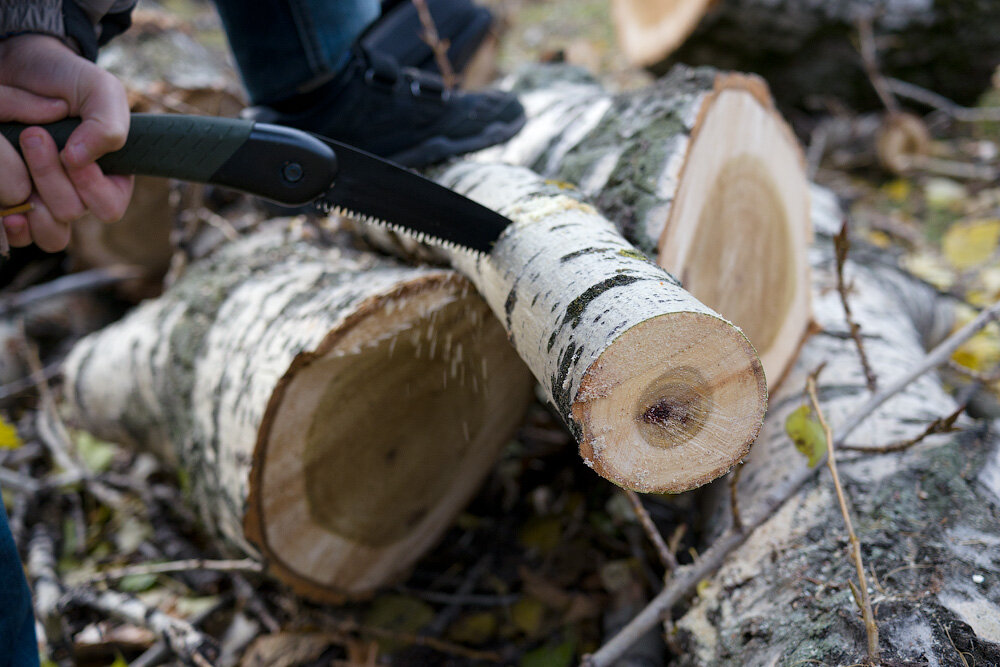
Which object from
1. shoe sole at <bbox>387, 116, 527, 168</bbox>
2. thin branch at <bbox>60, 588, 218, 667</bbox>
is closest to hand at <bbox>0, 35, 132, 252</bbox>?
shoe sole at <bbox>387, 116, 527, 168</bbox>

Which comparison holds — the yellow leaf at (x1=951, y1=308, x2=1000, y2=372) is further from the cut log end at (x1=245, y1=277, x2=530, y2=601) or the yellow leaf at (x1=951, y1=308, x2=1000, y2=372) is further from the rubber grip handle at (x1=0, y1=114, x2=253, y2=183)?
the rubber grip handle at (x1=0, y1=114, x2=253, y2=183)

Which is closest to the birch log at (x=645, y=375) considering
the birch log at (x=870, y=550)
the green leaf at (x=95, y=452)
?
the birch log at (x=870, y=550)

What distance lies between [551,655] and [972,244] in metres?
2.22

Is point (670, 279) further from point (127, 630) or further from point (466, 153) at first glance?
point (127, 630)

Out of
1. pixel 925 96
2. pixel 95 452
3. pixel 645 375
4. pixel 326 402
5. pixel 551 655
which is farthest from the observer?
pixel 925 96

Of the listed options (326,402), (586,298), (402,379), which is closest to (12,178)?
(326,402)

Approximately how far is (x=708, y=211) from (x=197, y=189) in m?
1.78

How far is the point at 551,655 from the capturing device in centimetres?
145

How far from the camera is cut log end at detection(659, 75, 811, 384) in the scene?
4.25 feet

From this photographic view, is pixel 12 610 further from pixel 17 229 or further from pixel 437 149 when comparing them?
pixel 437 149

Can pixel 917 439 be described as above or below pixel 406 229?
below

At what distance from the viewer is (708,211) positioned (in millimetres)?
1332

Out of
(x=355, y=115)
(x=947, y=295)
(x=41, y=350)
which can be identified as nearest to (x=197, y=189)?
(x=355, y=115)

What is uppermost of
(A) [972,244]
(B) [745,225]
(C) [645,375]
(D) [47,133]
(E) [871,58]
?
(D) [47,133]
